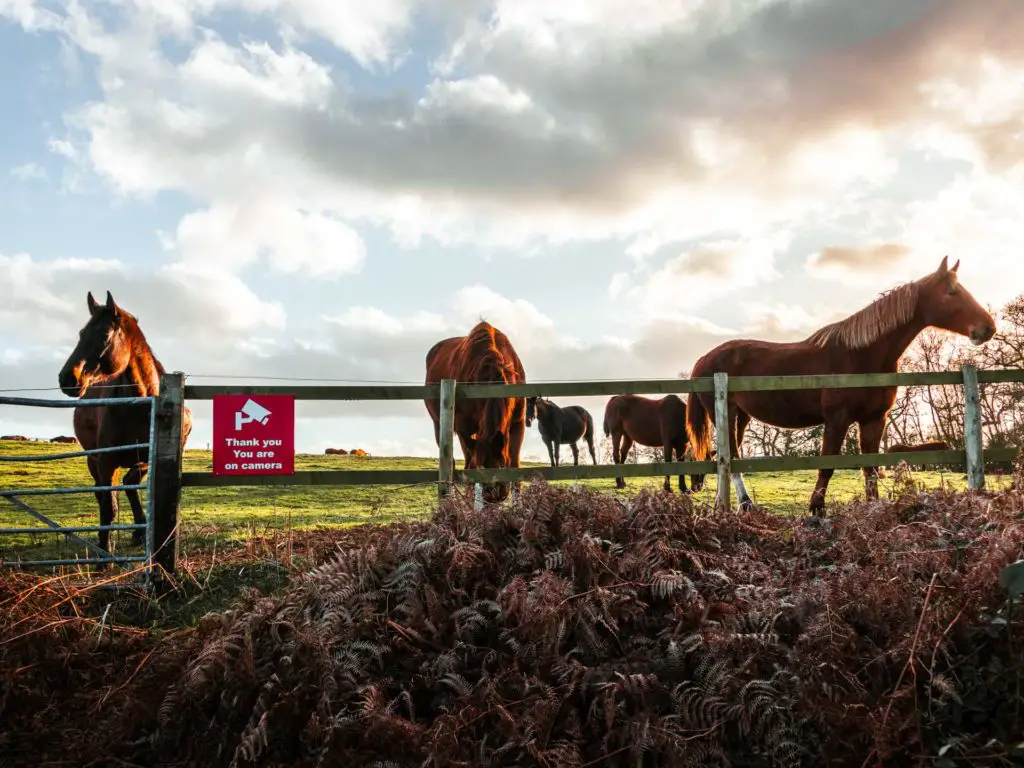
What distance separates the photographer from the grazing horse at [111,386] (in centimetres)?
774

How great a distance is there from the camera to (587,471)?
740cm

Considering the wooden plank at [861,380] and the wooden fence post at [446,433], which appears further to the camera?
the wooden plank at [861,380]

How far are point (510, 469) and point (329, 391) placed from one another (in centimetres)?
187

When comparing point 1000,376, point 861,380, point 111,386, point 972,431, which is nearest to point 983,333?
point 1000,376

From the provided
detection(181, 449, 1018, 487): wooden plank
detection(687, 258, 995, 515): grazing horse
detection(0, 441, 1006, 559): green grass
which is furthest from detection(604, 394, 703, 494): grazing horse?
detection(181, 449, 1018, 487): wooden plank

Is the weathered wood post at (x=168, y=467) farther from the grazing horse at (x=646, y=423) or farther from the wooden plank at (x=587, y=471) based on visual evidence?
the grazing horse at (x=646, y=423)

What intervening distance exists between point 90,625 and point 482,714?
3.66 m

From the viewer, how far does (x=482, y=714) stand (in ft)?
10.1

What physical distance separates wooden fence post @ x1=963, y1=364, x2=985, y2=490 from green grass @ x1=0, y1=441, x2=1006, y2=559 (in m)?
0.55

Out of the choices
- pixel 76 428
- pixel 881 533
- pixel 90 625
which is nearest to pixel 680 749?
pixel 881 533

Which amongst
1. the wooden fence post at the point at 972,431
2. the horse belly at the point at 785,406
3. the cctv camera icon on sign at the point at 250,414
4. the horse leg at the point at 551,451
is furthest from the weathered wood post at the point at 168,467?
the horse leg at the point at 551,451

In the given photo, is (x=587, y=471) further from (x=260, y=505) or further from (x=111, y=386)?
(x=260, y=505)

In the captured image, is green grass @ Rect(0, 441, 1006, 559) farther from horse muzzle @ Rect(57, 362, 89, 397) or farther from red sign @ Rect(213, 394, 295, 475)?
horse muzzle @ Rect(57, 362, 89, 397)

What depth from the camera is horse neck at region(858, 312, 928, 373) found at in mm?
9688
